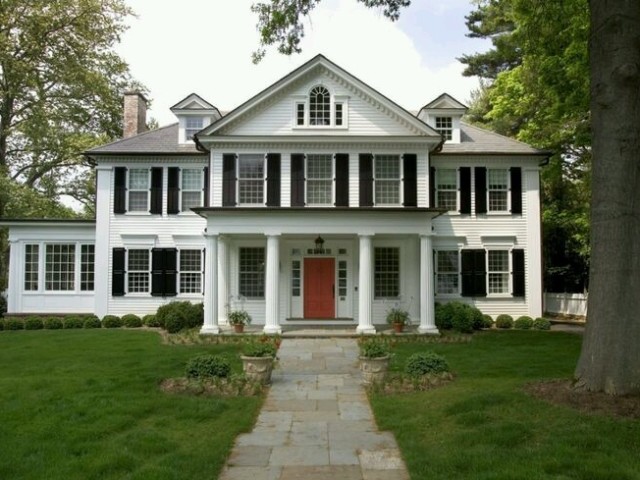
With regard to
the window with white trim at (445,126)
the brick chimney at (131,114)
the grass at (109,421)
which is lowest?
the grass at (109,421)

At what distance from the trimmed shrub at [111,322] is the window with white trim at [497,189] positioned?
45.6ft

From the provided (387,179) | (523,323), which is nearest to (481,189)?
(387,179)

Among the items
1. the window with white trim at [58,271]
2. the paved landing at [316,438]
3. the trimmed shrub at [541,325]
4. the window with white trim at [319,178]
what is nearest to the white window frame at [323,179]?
the window with white trim at [319,178]

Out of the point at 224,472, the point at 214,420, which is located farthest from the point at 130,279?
the point at 224,472

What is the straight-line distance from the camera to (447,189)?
66.4 ft

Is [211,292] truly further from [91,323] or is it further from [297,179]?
[91,323]

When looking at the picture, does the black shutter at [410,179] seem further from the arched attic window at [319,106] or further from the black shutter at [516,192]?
the black shutter at [516,192]

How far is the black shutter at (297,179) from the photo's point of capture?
18.0m

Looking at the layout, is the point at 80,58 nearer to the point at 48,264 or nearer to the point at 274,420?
the point at 48,264

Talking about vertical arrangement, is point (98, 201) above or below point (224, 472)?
above

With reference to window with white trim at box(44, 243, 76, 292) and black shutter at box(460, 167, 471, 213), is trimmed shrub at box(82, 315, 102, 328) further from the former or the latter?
black shutter at box(460, 167, 471, 213)

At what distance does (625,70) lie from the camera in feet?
25.5

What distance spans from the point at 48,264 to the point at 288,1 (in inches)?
572

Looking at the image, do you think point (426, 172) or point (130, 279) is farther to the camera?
point (130, 279)
